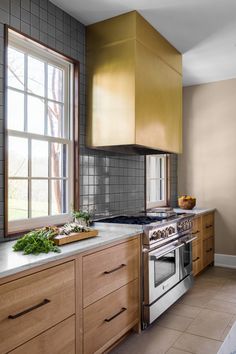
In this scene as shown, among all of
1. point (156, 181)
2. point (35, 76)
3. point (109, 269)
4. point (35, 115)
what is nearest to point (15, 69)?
point (35, 76)

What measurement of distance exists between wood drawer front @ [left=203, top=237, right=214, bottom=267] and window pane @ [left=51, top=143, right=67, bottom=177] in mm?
2325

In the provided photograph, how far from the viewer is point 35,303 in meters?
1.55

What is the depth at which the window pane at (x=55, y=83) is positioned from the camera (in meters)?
2.63

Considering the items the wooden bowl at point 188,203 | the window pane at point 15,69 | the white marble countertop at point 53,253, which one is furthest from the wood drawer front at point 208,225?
the window pane at point 15,69

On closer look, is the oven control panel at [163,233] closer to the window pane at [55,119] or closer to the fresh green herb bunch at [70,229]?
the fresh green herb bunch at [70,229]

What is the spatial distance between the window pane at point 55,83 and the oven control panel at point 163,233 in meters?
1.40

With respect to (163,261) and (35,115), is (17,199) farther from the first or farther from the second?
(163,261)

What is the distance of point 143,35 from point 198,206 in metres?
2.69

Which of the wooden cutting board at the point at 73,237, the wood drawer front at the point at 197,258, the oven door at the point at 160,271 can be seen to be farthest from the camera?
the wood drawer front at the point at 197,258

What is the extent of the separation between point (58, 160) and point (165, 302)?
A: 156cm

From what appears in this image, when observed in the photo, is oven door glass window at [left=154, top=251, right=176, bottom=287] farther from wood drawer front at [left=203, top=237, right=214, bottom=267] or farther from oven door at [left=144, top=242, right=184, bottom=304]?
wood drawer front at [left=203, top=237, right=214, bottom=267]

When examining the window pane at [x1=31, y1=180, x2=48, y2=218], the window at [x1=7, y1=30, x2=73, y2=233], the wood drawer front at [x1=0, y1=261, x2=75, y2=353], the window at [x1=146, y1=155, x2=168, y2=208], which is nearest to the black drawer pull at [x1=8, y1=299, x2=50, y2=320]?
the wood drawer front at [x1=0, y1=261, x2=75, y2=353]

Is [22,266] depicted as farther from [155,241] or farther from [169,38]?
[169,38]

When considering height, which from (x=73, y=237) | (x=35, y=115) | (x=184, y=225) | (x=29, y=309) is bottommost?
(x=29, y=309)
